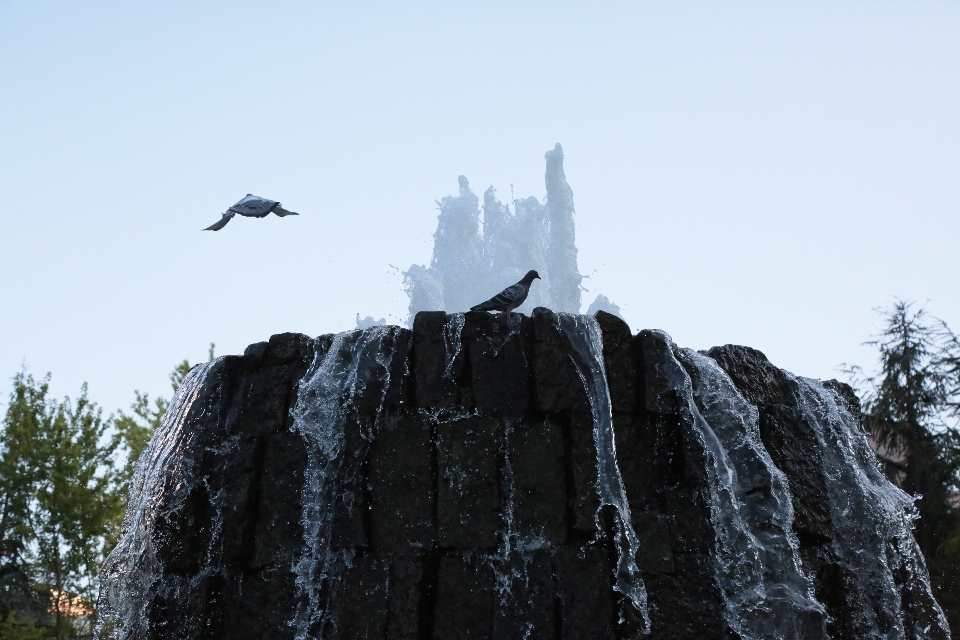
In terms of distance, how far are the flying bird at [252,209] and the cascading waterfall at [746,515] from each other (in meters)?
3.62

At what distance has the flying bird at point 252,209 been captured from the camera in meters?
7.32

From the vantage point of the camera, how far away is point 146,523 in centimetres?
634

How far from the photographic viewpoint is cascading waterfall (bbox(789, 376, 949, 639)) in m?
6.42

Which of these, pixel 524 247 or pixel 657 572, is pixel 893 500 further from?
pixel 524 247

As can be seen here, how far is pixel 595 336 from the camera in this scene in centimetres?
606

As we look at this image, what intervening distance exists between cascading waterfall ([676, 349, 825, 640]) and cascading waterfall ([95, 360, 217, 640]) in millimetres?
3690

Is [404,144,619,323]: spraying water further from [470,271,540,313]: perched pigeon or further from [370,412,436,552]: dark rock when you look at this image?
[370,412,436,552]: dark rock

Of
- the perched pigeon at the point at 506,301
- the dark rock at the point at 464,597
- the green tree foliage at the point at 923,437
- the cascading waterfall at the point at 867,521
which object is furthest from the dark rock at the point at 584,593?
the green tree foliage at the point at 923,437

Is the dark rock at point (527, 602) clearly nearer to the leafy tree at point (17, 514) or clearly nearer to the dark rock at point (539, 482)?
the dark rock at point (539, 482)

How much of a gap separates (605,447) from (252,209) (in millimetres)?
3798

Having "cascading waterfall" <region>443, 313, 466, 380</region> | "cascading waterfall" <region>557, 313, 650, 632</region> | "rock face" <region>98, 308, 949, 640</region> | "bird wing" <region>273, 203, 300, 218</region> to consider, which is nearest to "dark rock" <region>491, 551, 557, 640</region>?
"rock face" <region>98, 308, 949, 640</region>

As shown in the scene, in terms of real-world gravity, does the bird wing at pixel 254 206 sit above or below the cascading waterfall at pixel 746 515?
above

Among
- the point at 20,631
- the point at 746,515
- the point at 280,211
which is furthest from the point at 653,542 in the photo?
the point at 20,631

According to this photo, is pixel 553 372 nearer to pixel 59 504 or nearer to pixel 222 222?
pixel 222 222
